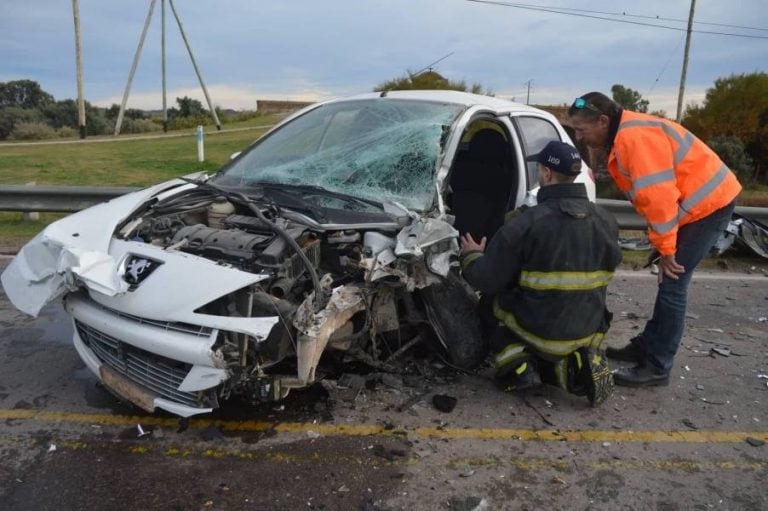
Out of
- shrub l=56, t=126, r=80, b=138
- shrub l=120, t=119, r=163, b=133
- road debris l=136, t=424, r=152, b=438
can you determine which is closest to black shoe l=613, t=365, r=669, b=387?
road debris l=136, t=424, r=152, b=438

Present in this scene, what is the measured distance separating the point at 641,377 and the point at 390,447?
5.96ft

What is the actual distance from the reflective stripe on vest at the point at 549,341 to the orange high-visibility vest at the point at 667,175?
2.20 feet

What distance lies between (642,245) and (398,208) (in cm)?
483

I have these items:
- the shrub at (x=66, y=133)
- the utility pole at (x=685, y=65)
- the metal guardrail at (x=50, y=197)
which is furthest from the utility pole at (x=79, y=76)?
the utility pole at (x=685, y=65)

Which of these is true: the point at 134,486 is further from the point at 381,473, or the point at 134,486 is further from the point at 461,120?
the point at 461,120

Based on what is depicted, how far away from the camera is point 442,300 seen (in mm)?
3459

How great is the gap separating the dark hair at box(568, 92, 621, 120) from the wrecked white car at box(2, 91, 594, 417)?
693mm

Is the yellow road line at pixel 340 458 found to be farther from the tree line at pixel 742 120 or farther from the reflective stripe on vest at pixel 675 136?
the tree line at pixel 742 120

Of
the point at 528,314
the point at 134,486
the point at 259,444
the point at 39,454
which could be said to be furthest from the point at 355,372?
the point at 39,454

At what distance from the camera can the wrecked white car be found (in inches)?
103

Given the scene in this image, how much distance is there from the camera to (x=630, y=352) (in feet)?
13.5

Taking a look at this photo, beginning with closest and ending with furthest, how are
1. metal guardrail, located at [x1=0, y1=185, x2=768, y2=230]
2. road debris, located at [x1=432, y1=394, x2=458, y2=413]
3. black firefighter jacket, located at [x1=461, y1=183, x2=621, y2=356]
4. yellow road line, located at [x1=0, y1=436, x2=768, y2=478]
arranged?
yellow road line, located at [x1=0, y1=436, x2=768, y2=478] → black firefighter jacket, located at [x1=461, y1=183, x2=621, y2=356] → road debris, located at [x1=432, y1=394, x2=458, y2=413] → metal guardrail, located at [x1=0, y1=185, x2=768, y2=230]

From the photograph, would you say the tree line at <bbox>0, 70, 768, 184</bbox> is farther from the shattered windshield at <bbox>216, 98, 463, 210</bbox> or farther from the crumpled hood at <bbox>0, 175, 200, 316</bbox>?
the crumpled hood at <bbox>0, 175, 200, 316</bbox>

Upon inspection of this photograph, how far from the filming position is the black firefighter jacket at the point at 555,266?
3.16 m
